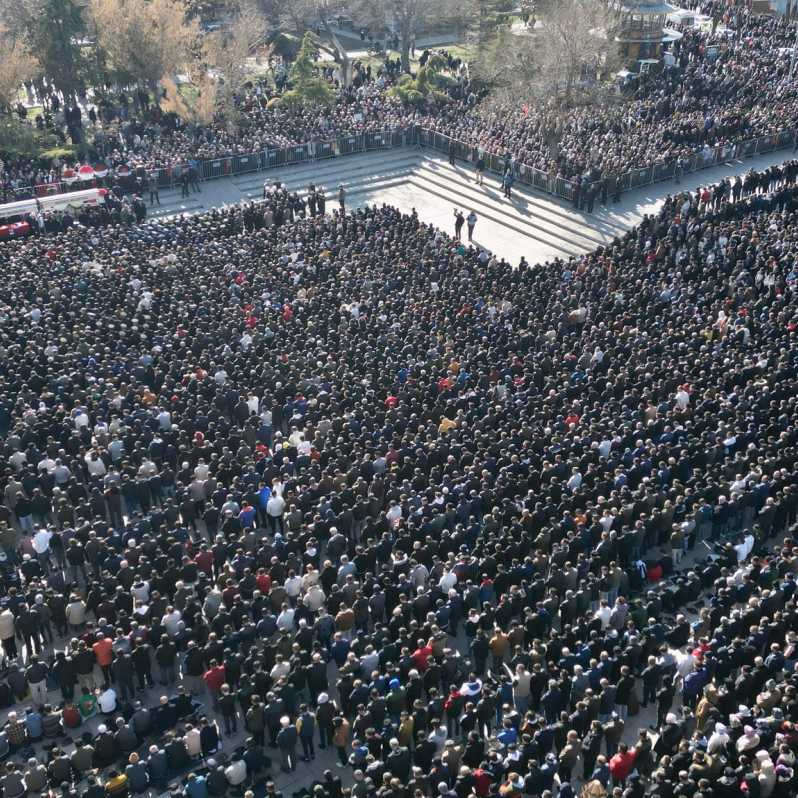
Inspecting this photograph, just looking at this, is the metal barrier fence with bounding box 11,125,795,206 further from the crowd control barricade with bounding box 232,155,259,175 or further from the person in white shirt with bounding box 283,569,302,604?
the person in white shirt with bounding box 283,569,302,604

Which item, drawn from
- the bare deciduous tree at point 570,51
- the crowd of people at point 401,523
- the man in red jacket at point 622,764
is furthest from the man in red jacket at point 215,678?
the bare deciduous tree at point 570,51

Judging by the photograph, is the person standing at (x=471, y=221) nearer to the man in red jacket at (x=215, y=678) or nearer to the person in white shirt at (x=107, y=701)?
the man in red jacket at (x=215, y=678)

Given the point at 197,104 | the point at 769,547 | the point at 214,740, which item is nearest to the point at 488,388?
the point at 769,547

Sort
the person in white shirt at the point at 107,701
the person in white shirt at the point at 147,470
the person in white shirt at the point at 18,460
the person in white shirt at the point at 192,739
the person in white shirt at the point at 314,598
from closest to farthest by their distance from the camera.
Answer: the person in white shirt at the point at 192,739, the person in white shirt at the point at 107,701, the person in white shirt at the point at 314,598, the person in white shirt at the point at 147,470, the person in white shirt at the point at 18,460

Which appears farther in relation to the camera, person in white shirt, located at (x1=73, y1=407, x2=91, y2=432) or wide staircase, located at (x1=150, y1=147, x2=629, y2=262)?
wide staircase, located at (x1=150, y1=147, x2=629, y2=262)

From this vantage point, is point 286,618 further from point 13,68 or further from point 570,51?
point 13,68

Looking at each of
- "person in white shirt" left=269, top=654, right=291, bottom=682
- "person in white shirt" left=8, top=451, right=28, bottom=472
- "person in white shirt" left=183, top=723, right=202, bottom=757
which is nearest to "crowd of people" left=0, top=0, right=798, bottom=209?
"person in white shirt" left=8, top=451, right=28, bottom=472

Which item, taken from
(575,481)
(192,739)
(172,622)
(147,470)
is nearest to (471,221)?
(575,481)
